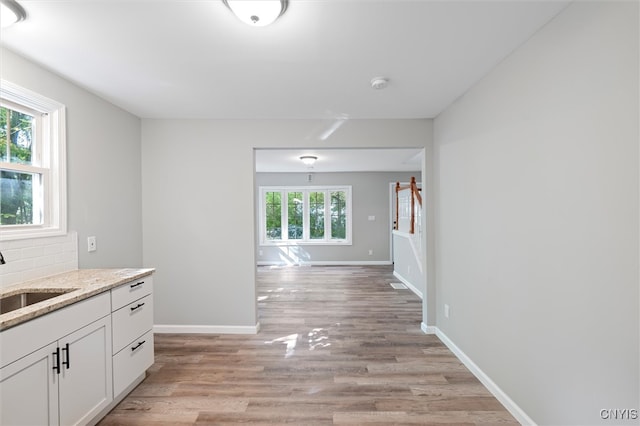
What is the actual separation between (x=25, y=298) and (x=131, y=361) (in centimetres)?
78

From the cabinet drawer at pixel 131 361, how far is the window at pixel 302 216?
17.9 feet

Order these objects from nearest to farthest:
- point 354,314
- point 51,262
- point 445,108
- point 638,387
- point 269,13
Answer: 1. point 638,387
2. point 269,13
3. point 51,262
4. point 445,108
5. point 354,314

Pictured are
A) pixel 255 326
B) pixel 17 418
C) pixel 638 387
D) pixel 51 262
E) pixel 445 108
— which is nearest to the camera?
pixel 638 387

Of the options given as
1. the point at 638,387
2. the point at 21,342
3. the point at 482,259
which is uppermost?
the point at 482,259

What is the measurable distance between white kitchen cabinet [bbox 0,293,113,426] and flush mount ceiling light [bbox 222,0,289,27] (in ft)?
5.98

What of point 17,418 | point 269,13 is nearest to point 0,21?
point 269,13

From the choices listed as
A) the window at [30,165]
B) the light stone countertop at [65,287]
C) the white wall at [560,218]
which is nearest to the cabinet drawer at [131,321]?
the light stone countertop at [65,287]

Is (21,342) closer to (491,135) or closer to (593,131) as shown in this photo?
(593,131)

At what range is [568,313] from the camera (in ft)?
4.89

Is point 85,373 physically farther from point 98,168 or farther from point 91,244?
point 98,168

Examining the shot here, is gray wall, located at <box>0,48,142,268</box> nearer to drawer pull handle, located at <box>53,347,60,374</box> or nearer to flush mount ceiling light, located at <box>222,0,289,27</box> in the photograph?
drawer pull handle, located at <box>53,347,60,374</box>

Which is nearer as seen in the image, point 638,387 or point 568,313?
point 638,387

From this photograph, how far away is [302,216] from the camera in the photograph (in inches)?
308

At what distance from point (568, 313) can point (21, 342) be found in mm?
2692
